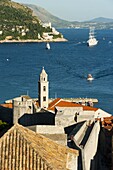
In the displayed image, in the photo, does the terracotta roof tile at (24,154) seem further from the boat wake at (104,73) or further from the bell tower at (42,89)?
the boat wake at (104,73)

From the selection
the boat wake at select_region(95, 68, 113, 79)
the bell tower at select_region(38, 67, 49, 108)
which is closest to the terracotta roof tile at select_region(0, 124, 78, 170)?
the bell tower at select_region(38, 67, 49, 108)

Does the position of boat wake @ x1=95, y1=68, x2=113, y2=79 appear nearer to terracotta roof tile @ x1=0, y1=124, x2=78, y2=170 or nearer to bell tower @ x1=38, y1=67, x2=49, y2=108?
bell tower @ x1=38, y1=67, x2=49, y2=108

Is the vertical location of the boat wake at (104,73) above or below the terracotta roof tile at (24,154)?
below

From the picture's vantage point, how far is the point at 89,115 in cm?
2116

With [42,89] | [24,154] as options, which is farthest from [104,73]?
[24,154]

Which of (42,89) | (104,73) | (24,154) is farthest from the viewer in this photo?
(104,73)

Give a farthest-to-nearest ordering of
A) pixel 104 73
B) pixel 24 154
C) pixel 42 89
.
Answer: pixel 104 73 < pixel 42 89 < pixel 24 154

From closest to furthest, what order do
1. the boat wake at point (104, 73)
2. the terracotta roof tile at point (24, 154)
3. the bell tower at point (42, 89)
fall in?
the terracotta roof tile at point (24, 154), the bell tower at point (42, 89), the boat wake at point (104, 73)

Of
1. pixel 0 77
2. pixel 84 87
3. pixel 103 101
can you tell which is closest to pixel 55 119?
pixel 103 101

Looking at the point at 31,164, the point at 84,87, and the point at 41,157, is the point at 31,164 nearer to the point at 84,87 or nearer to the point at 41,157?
the point at 41,157

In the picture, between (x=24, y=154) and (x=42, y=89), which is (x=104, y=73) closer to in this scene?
(x=42, y=89)

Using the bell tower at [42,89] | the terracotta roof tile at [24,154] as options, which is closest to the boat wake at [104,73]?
the bell tower at [42,89]

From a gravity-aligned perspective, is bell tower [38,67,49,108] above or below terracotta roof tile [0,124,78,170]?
below

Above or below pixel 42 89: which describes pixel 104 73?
below
